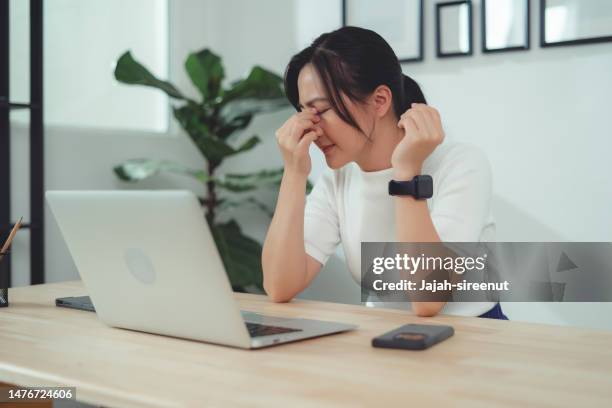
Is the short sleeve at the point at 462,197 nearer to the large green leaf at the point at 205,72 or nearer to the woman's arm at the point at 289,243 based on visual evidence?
the woman's arm at the point at 289,243

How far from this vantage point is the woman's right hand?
5.47 ft

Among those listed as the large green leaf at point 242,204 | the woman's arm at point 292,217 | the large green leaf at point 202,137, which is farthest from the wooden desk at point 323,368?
the large green leaf at point 242,204

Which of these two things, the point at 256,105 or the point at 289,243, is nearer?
the point at 289,243

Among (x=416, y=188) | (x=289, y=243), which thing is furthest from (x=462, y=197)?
(x=289, y=243)

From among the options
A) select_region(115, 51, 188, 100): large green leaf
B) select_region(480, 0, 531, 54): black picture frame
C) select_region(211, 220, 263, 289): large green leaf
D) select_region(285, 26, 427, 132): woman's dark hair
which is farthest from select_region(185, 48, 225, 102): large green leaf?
select_region(285, 26, 427, 132): woman's dark hair

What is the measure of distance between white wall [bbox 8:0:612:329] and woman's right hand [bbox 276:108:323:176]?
1.23 metres

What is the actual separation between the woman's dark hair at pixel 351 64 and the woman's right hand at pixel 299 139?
6cm

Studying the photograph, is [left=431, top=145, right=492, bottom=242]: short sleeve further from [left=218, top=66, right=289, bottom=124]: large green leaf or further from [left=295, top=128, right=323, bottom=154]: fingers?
[left=218, top=66, right=289, bottom=124]: large green leaf

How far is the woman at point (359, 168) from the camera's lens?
1.48 metres

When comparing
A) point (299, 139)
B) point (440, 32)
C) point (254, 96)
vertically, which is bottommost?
point (299, 139)

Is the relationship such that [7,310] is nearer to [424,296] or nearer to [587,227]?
[424,296]

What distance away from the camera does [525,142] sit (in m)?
Result: 2.67

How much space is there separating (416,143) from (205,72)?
71.9 inches

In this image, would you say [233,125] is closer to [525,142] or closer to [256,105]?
[256,105]
